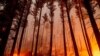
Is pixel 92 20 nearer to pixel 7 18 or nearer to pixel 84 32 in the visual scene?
pixel 84 32

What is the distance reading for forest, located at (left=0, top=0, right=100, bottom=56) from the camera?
306 cm

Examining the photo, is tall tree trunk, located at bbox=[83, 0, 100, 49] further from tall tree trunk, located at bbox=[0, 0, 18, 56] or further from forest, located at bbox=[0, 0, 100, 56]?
tall tree trunk, located at bbox=[0, 0, 18, 56]

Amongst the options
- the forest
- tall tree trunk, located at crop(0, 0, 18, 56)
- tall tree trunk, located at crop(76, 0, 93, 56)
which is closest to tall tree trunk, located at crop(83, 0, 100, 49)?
the forest

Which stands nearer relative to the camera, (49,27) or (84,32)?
(84,32)

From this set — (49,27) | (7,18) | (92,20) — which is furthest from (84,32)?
(7,18)

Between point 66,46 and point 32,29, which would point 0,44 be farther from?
point 66,46

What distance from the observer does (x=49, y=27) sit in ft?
11.3

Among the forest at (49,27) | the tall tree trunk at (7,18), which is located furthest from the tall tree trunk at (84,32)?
the tall tree trunk at (7,18)

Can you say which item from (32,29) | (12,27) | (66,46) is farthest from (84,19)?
(12,27)

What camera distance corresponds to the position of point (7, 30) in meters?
3.22

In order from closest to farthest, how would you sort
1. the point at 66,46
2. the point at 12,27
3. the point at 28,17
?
the point at 66,46 < the point at 12,27 < the point at 28,17

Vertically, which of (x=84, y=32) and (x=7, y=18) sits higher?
(x=7, y=18)

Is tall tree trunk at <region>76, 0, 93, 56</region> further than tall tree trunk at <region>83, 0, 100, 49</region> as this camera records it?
No

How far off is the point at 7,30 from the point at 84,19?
1312 mm
